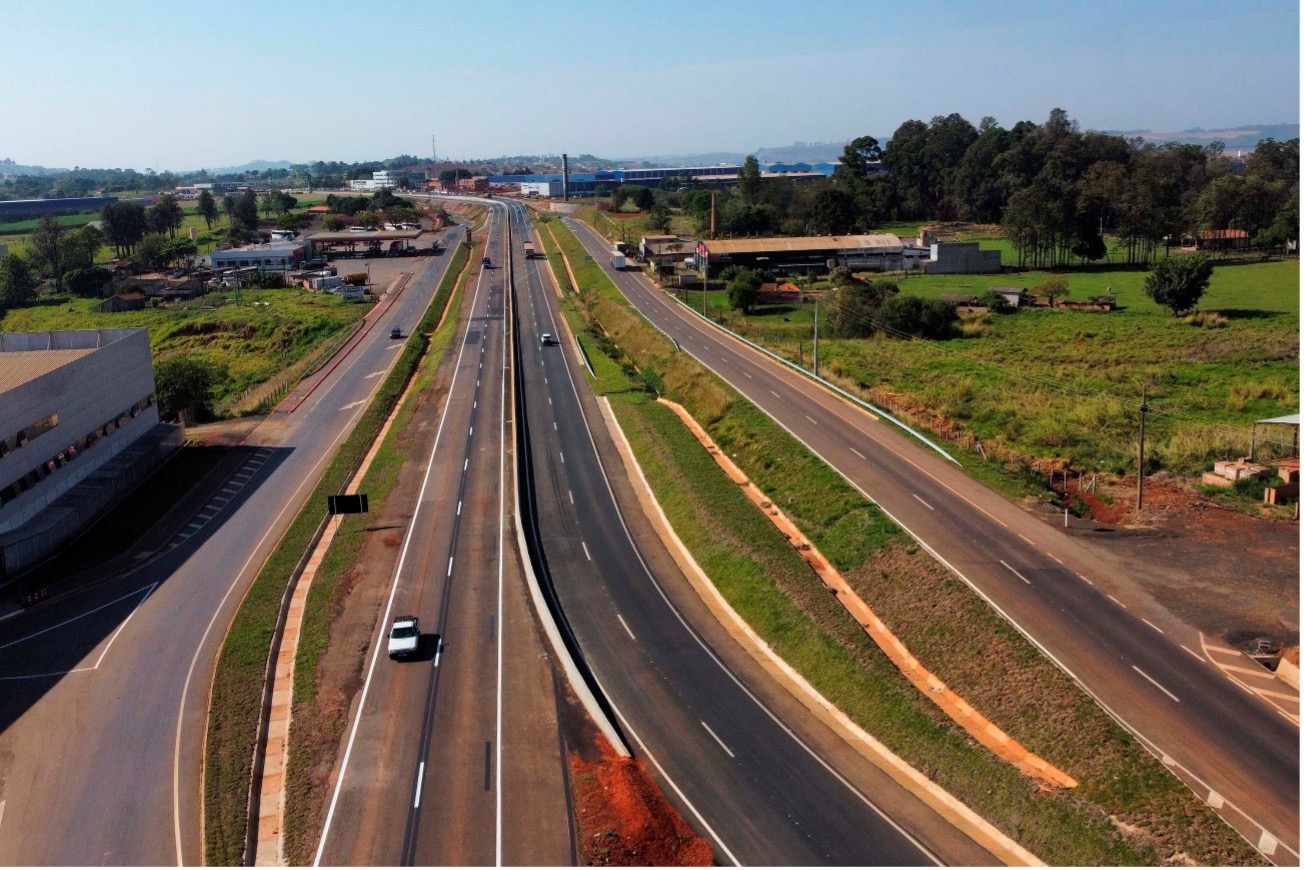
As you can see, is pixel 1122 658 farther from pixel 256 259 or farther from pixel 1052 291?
pixel 256 259

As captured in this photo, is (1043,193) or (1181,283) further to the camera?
(1043,193)

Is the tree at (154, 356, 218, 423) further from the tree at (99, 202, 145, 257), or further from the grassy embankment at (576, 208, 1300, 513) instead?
the tree at (99, 202, 145, 257)

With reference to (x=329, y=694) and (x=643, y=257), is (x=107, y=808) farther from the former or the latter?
(x=643, y=257)

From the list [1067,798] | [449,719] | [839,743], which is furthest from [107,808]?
[1067,798]

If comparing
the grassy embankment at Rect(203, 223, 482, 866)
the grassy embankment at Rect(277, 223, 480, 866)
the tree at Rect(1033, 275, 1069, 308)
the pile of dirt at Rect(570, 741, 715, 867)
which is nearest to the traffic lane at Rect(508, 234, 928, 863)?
the pile of dirt at Rect(570, 741, 715, 867)

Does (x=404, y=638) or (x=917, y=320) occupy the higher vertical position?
(x=917, y=320)

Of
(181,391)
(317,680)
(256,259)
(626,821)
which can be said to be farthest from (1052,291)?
(256,259)
